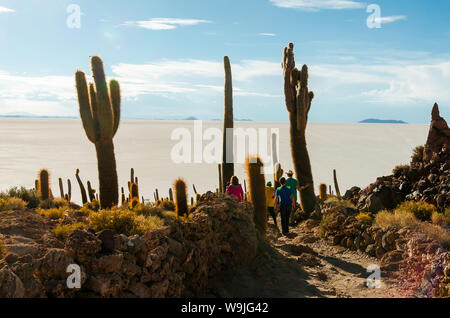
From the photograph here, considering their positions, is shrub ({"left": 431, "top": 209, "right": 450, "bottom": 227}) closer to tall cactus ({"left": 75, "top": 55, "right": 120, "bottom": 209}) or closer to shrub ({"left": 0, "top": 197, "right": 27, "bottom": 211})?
tall cactus ({"left": 75, "top": 55, "right": 120, "bottom": 209})

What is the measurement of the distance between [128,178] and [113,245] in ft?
122

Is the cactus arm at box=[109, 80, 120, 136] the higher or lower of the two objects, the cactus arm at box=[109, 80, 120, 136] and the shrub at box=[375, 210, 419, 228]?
the higher

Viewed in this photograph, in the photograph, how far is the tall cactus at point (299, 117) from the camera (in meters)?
17.7

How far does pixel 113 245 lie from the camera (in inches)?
264

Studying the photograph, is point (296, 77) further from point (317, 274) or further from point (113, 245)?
point (113, 245)

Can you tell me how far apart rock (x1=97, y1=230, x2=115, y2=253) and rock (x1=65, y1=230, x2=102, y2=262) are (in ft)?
0.44

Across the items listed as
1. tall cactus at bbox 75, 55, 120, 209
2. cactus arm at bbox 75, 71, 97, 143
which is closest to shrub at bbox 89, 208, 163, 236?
tall cactus at bbox 75, 55, 120, 209

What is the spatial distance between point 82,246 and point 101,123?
372 inches

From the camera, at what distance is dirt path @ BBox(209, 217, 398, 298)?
9000 mm

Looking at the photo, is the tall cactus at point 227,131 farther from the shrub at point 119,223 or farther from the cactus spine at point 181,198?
the shrub at point 119,223

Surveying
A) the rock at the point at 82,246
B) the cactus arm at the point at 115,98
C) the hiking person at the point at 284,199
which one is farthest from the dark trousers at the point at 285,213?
the rock at the point at 82,246

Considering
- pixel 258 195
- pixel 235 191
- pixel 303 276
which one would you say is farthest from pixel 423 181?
pixel 303 276

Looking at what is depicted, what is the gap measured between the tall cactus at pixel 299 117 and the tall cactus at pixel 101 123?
24.2ft
